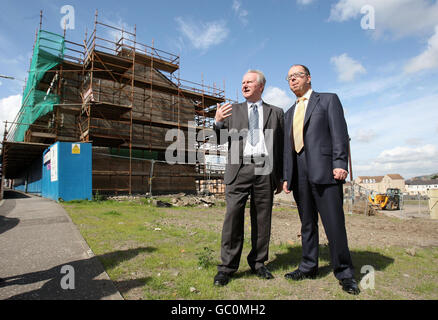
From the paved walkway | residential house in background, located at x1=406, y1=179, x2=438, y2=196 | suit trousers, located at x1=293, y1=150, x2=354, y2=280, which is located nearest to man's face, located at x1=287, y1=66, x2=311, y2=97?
suit trousers, located at x1=293, y1=150, x2=354, y2=280

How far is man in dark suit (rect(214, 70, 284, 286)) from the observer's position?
228cm

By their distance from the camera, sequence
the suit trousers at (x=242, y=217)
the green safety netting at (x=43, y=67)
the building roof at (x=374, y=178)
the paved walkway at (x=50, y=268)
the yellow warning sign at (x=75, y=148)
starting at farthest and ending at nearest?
the building roof at (x=374, y=178), the green safety netting at (x=43, y=67), the yellow warning sign at (x=75, y=148), the suit trousers at (x=242, y=217), the paved walkway at (x=50, y=268)

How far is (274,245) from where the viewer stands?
370 cm

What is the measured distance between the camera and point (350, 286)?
2.00 meters

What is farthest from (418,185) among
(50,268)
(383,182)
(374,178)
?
(50,268)

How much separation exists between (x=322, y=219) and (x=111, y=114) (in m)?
15.0

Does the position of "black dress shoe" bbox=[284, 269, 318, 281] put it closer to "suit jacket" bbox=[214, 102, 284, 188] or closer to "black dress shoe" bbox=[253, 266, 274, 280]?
"black dress shoe" bbox=[253, 266, 274, 280]

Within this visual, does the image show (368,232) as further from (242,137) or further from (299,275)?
(242,137)

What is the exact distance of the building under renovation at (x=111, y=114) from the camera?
14.0 meters

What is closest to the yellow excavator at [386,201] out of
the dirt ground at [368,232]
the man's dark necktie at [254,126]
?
the dirt ground at [368,232]

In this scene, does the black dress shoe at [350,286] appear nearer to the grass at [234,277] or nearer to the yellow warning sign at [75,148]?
the grass at [234,277]

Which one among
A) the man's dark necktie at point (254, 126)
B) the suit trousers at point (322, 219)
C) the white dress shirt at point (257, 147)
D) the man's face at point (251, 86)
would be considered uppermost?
the man's face at point (251, 86)
